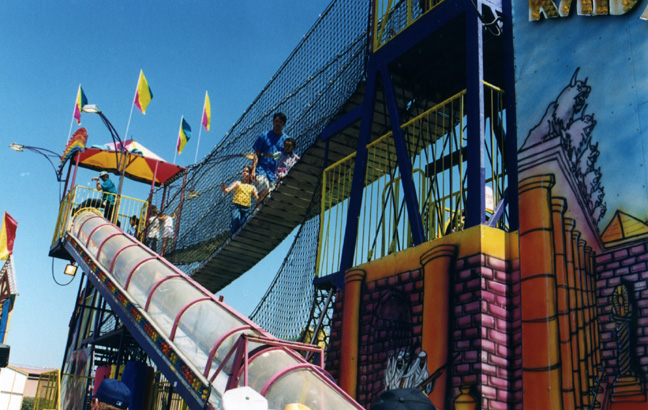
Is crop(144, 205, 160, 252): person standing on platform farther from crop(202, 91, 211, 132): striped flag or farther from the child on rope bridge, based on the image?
A: crop(202, 91, 211, 132): striped flag

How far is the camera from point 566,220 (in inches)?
220

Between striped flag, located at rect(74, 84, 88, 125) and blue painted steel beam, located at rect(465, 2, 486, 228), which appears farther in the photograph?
striped flag, located at rect(74, 84, 88, 125)

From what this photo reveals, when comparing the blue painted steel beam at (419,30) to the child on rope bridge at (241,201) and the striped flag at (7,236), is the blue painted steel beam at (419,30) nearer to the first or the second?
the child on rope bridge at (241,201)

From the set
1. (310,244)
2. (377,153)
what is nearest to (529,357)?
(377,153)

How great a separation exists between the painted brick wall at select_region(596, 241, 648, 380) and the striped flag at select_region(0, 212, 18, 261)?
1770 cm

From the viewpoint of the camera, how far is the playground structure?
A: 5.29 metres

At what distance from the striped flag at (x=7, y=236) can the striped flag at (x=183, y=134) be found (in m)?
5.33

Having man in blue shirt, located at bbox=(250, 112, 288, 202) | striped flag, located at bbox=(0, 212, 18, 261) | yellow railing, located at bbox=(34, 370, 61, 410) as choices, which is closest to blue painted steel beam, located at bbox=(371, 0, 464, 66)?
man in blue shirt, located at bbox=(250, 112, 288, 202)

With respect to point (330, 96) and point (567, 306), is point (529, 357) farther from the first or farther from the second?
point (330, 96)

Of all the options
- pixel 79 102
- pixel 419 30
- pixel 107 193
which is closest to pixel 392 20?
pixel 419 30

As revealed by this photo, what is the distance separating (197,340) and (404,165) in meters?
3.08

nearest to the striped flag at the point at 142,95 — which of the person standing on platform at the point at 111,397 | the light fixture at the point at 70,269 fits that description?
the light fixture at the point at 70,269

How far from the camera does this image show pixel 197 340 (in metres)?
7.06

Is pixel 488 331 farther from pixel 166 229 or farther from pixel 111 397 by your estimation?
pixel 166 229
